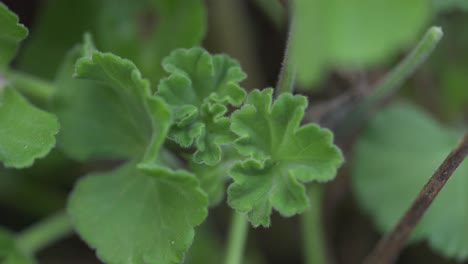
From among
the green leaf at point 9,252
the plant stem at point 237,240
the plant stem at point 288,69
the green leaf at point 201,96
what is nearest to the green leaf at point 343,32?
the plant stem at point 288,69

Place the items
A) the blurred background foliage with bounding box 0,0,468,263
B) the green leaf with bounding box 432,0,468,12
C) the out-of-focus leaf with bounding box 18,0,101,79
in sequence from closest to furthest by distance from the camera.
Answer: the green leaf with bounding box 432,0,468,12 → the blurred background foliage with bounding box 0,0,468,263 → the out-of-focus leaf with bounding box 18,0,101,79

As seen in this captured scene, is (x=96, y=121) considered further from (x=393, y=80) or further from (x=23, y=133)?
(x=393, y=80)

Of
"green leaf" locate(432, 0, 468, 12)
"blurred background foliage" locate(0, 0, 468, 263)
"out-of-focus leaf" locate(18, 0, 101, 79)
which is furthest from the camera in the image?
"out-of-focus leaf" locate(18, 0, 101, 79)

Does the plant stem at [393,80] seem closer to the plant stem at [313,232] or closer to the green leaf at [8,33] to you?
the plant stem at [313,232]

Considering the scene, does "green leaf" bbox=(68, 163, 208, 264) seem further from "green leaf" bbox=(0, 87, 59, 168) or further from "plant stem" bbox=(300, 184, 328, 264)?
"plant stem" bbox=(300, 184, 328, 264)

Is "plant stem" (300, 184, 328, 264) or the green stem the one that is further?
"plant stem" (300, 184, 328, 264)

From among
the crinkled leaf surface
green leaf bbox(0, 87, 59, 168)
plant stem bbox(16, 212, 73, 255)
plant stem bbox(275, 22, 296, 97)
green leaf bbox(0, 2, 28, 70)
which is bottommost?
plant stem bbox(16, 212, 73, 255)

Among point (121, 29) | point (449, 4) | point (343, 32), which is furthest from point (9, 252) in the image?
point (449, 4)

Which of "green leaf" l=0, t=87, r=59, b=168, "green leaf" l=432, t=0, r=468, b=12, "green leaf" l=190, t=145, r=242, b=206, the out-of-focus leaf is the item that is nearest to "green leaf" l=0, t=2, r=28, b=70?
"green leaf" l=0, t=87, r=59, b=168
